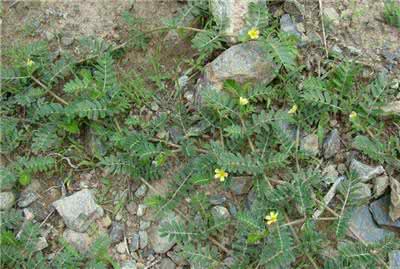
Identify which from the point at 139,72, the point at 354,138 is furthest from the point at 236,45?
the point at 354,138

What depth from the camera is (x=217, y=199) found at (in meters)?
4.07

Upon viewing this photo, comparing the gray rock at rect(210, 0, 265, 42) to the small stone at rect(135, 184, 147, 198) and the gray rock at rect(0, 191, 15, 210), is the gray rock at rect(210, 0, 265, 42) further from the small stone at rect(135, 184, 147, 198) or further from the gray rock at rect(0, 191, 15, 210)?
the gray rock at rect(0, 191, 15, 210)

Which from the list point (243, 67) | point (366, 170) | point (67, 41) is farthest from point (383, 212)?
point (67, 41)

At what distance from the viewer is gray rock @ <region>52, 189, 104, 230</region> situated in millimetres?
4125

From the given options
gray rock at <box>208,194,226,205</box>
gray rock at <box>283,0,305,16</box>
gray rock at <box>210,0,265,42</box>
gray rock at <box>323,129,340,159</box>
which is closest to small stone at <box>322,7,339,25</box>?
gray rock at <box>283,0,305,16</box>

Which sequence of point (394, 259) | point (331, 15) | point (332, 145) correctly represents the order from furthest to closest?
point (331, 15)
point (332, 145)
point (394, 259)

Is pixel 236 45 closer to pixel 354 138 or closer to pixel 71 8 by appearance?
pixel 354 138

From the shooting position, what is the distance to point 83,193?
4223 mm

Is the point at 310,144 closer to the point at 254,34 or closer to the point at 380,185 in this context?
the point at 380,185

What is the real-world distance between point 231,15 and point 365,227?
5.87ft

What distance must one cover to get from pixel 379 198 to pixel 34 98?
2580mm

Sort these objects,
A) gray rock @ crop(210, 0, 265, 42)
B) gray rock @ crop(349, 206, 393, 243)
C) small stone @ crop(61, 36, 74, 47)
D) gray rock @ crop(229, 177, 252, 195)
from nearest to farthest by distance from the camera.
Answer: gray rock @ crop(349, 206, 393, 243), gray rock @ crop(229, 177, 252, 195), gray rock @ crop(210, 0, 265, 42), small stone @ crop(61, 36, 74, 47)

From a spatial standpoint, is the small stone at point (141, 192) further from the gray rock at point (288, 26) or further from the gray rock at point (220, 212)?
the gray rock at point (288, 26)

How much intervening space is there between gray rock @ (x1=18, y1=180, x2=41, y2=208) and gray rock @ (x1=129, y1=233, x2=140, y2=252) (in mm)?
781
